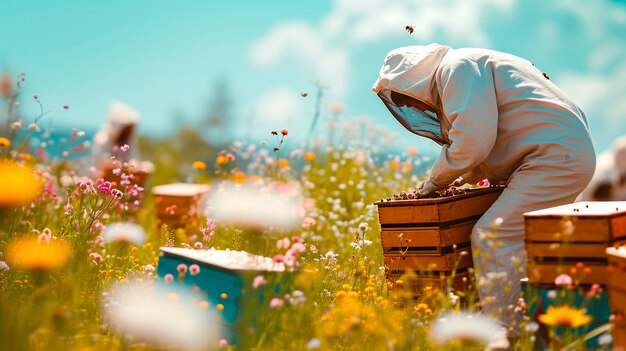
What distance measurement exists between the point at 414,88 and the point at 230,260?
178cm

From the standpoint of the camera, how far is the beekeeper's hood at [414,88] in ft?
14.5

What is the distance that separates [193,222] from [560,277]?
4.11m

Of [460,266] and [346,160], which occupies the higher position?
[346,160]

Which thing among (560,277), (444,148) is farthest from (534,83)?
(560,277)

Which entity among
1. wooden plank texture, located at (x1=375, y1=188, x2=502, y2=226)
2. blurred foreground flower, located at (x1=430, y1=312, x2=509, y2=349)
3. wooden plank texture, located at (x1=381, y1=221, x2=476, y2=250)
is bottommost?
blurred foreground flower, located at (x1=430, y1=312, x2=509, y2=349)

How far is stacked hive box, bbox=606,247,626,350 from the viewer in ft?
8.97

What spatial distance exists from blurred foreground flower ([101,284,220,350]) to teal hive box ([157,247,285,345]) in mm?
112

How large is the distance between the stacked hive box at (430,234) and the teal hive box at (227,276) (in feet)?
4.15

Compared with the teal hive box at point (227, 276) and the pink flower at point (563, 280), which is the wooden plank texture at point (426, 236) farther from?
the teal hive box at point (227, 276)

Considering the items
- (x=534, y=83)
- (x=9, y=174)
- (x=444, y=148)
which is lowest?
(x=9, y=174)

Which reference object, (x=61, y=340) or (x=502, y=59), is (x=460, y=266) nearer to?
(x=502, y=59)

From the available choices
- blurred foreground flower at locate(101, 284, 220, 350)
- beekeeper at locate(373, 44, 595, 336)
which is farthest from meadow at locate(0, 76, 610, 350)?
beekeeper at locate(373, 44, 595, 336)

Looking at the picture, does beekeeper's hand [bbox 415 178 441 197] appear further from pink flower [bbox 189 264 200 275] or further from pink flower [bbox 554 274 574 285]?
pink flower [bbox 189 264 200 275]

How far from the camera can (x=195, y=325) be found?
2531mm
